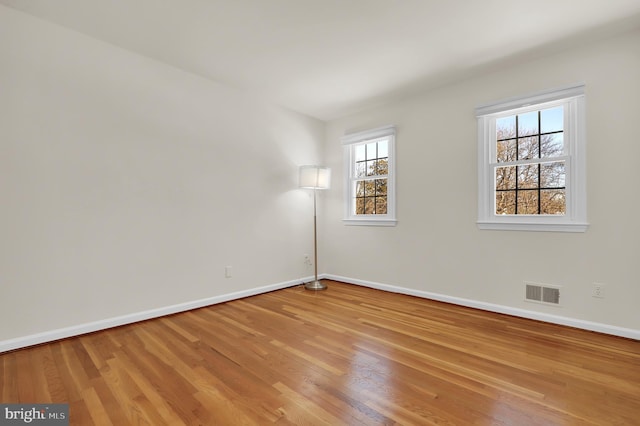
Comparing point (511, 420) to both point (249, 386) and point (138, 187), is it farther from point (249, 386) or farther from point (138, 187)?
point (138, 187)

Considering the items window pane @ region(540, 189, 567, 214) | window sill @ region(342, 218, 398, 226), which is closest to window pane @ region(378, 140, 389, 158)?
window sill @ region(342, 218, 398, 226)

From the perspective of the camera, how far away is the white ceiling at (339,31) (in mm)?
2229

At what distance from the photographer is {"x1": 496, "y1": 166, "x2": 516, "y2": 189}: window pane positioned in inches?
124

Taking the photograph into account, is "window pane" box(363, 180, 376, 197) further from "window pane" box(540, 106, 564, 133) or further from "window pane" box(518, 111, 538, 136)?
"window pane" box(540, 106, 564, 133)

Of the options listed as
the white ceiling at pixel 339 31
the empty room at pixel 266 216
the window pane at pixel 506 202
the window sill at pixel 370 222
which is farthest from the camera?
the window sill at pixel 370 222

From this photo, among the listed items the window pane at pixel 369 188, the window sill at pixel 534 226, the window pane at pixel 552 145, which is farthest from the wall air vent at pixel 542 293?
the window pane at pixel 369 188

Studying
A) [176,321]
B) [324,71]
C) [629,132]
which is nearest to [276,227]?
[176,321]

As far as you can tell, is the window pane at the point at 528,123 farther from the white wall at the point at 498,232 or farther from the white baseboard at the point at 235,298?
the white baseboard at the point at 235,298

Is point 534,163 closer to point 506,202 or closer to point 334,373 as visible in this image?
point 506,202

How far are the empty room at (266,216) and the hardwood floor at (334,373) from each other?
0.7 inches

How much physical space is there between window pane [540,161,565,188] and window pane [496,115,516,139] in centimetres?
46

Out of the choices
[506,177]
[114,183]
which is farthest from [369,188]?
[114,183]

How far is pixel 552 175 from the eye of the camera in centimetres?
290

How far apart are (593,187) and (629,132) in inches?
19.5
